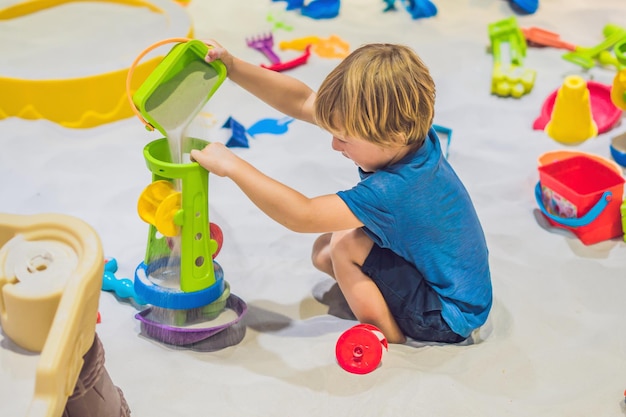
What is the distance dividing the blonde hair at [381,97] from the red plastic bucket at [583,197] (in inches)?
26.0

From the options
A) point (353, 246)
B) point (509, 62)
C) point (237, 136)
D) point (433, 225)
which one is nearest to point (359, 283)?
point (353, 246)

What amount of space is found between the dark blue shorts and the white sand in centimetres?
6

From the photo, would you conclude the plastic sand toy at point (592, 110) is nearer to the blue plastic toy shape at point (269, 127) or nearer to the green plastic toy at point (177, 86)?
the blue plastic toy shape at point (269, 127)

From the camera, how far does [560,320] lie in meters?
1.67

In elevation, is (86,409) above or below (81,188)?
above

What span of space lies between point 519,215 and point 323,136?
25.4 inches

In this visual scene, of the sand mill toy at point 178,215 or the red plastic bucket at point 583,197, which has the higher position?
the sand mill toy at point 178,215

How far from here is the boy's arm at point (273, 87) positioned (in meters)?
1.64

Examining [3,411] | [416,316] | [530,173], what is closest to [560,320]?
[416,316]

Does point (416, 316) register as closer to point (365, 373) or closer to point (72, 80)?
point (365, 373)

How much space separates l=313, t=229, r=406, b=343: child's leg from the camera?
5.09 feet

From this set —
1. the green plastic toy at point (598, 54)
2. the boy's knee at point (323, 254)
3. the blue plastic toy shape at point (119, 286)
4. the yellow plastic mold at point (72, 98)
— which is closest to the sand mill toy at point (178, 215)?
the blue plastic toy shape at point (119, 286)

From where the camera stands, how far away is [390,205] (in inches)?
56.7

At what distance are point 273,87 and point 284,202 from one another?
37cm
